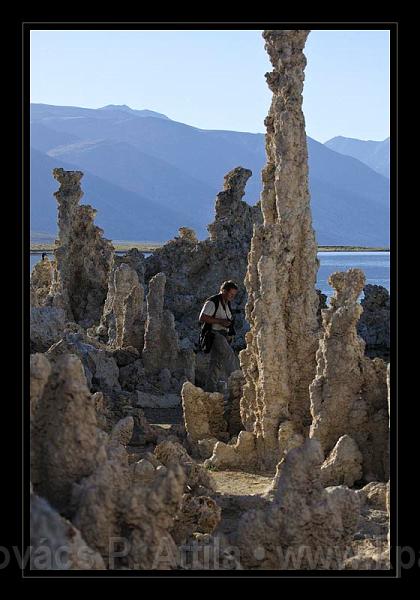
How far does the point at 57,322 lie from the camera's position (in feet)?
48.2

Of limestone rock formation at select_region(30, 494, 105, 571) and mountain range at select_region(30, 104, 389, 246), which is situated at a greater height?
mountain range at select_region(30, 104, 389, 246)

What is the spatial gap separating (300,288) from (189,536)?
399cm

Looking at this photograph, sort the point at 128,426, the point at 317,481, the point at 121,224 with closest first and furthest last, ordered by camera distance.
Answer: the point at 317,481 < the point at 128,426 < the point at 121,224

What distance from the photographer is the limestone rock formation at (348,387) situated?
9227mm

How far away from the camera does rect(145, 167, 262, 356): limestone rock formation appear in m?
20.8

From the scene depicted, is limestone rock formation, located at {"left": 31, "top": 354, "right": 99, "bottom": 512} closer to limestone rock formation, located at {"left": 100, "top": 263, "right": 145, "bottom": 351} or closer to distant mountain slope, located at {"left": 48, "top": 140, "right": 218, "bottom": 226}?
limestone rock formation, located at {"left": 100, "top": 263, "right": 145, "bottom": 351}

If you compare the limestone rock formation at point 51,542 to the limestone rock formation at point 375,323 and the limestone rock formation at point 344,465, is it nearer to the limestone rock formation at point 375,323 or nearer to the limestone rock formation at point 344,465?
the limestone rock formation at point 344,465

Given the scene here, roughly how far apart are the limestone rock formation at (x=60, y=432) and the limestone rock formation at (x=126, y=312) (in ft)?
34.3

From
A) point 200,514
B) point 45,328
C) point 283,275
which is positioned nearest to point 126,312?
point 45,328

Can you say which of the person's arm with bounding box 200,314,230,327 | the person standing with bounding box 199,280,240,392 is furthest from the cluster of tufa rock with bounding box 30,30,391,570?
the person's arm with bounding box 200,314,230,327

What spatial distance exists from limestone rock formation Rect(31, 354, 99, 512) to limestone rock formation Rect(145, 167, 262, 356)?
14.5 meters

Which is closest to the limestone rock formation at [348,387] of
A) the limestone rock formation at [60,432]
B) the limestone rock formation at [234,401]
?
the limestone rock formation at [234,401]
